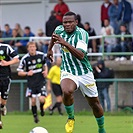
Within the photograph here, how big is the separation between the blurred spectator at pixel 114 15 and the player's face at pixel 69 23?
36.5ft

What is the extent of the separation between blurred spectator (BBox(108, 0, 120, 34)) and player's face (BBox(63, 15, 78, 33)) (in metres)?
11.1

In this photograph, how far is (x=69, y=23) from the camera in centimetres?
1221

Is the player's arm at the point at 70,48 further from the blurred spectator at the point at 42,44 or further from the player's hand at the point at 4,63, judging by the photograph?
the blurred spectator at the point at 42,44

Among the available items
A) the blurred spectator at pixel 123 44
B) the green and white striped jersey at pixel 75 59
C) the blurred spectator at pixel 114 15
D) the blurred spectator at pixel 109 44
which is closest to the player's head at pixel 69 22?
the green and white striped jersey at pixel 75 59

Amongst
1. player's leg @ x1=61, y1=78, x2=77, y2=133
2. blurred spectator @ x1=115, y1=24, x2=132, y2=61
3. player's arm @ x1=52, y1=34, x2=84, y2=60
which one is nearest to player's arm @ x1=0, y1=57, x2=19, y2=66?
player's leg @ x1=61, y1=78, x2=77, y2=133

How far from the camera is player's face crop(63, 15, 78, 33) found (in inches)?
479

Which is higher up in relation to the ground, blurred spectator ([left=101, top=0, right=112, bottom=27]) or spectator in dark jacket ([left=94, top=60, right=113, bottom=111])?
blurred spectator ([left=101, top=0, right=112, bottom=27])

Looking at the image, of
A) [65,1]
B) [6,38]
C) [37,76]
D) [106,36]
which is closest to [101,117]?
[37,76]

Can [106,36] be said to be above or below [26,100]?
above

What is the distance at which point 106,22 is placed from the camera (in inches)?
918

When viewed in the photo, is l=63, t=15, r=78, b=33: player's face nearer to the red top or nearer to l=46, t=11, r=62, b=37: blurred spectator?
l=46, t=11, r=62, b=37: blurred spectator

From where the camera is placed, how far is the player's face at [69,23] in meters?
12.2

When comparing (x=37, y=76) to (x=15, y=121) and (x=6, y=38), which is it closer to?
(x=15, y=121)

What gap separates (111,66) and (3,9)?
661cm
